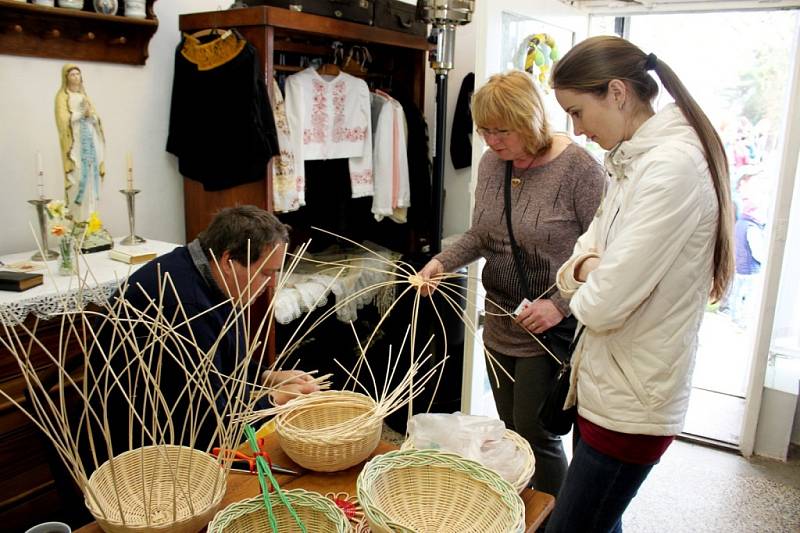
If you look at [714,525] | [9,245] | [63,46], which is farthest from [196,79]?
[714,525]

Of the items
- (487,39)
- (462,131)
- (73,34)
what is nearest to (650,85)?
(487,39)

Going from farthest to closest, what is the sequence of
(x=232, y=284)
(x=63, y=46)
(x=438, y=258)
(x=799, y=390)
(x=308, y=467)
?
1. (x=799, y=390)
2. (x=63, y=46)
3. (x=438, y=258)
4. (x=232, y=284)
5. (x=308, y=467)

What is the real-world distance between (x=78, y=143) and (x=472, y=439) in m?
1.88

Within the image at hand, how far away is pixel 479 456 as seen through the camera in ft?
3.94

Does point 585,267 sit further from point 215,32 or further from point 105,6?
point 105,6

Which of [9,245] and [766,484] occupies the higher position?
[9,245]

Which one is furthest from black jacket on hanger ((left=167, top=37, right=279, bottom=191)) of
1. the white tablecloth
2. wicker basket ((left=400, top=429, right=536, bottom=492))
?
wicker basket ((left=400, top=429, right=536, bottom=492))

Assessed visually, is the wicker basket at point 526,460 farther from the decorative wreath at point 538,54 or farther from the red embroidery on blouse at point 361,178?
the red embroidery on blouse at point 361,178

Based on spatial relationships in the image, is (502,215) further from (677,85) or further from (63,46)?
(63,46)

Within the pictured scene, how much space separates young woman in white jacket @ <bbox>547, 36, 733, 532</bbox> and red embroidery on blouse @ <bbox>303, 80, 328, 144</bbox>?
65.3 inches


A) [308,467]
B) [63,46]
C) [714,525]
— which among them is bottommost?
[714,525]

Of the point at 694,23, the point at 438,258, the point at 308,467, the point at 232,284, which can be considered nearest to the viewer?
the point at 308,467

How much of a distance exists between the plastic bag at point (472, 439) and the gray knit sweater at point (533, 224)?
1.79 ft

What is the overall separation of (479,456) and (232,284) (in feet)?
2.55
